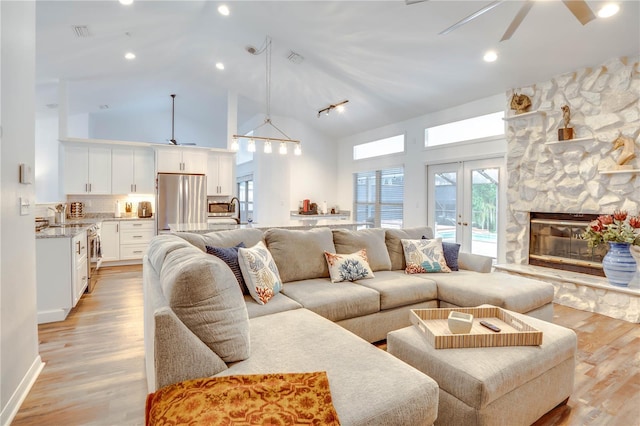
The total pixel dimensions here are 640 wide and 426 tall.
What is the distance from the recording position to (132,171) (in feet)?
21.2

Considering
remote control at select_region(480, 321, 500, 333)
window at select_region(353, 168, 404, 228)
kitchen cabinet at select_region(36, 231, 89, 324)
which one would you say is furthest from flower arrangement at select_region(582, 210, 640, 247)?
kitchen cabinet at select_region(36, 231, 89, 324)

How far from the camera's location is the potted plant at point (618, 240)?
3445 mm

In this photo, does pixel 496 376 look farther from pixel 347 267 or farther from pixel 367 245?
pixel 367 245

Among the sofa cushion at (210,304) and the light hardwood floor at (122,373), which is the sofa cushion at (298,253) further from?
the sofa cushion at (210,304)

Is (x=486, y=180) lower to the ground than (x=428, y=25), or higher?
lower

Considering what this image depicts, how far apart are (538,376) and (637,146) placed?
3263 millimetres

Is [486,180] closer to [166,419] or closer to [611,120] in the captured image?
[611,120]

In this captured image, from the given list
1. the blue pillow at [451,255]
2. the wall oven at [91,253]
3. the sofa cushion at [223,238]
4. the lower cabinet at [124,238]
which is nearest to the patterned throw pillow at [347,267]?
the sofa cushion at [223,238]

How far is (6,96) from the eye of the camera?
6.32ft

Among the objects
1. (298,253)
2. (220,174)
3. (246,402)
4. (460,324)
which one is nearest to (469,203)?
(298,253)

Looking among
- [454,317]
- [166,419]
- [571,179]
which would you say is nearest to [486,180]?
[571,179]

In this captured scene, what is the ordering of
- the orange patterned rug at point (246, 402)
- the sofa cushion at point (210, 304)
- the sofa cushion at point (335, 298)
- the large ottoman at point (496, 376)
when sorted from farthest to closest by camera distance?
the sofa cushion at point (335, 298) → the large ottoman at point (496, 376) → the sofa cushion at point (210, 304) → the orange patterned rug at point (246, 402)

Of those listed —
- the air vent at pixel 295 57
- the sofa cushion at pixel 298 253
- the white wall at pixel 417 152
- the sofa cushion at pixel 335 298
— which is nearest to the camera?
the sofa cushion at pixel 335 298

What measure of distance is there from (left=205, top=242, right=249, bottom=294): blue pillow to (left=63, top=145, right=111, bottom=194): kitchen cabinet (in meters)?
4.86
